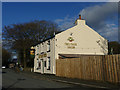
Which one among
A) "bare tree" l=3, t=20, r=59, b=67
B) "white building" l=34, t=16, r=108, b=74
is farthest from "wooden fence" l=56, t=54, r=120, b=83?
"bare tree" l=3, t=20, r=59, b=67

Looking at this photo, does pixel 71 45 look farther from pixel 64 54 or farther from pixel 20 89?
pixel 20 89

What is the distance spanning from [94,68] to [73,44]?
11.3 metres

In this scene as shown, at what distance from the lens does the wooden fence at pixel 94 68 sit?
11.6m

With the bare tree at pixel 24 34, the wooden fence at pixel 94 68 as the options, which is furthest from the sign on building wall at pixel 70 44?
the bare tree at pixel 24 34

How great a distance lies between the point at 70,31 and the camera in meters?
25.2

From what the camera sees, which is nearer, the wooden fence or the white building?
the wooden fence

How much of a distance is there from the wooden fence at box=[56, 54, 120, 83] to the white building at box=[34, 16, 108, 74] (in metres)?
4.47

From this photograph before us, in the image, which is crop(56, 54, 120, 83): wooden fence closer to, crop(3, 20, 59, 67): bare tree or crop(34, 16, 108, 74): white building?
crop(34, 16, 108, 74): white building

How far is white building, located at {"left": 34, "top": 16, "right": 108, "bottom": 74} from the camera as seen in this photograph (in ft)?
79.1


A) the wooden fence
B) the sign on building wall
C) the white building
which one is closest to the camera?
the wooden fence

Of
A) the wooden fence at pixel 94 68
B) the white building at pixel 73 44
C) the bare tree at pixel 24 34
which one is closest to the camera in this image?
the wooden fence at pixel 94 68

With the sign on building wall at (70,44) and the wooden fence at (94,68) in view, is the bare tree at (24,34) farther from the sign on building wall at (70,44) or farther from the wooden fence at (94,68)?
the wooden fence at (94,68)

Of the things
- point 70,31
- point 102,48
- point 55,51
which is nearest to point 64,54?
point 55,51

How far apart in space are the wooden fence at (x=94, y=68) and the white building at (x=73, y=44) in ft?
14.7
